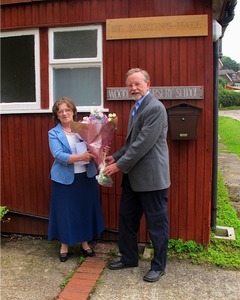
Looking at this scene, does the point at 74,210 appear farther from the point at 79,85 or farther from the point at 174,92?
the point at 174,92

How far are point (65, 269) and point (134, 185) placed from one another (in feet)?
3.75

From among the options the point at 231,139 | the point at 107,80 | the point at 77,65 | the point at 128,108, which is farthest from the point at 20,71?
the point at 231,139

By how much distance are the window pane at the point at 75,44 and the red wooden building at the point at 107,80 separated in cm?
1

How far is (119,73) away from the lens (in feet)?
13.3

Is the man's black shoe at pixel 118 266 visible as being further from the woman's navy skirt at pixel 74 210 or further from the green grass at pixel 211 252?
the green grass at pixel 211 252

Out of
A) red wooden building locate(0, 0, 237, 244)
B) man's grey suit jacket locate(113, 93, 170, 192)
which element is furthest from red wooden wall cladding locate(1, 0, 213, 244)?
man's grey suit jacket locate(113, 93, 170, 192)

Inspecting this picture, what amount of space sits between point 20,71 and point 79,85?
2.62 feet

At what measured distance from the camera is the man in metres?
3.25

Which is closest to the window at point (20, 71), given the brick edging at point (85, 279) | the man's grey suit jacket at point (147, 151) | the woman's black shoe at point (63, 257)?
the man's grey suit jacket at point (147, 151)

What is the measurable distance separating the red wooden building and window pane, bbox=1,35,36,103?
0.01m

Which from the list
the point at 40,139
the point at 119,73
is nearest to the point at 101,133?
the point at 119,73

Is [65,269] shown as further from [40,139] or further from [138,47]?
[138,47]

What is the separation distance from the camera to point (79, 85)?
428cm

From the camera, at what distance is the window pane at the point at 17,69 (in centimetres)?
441
